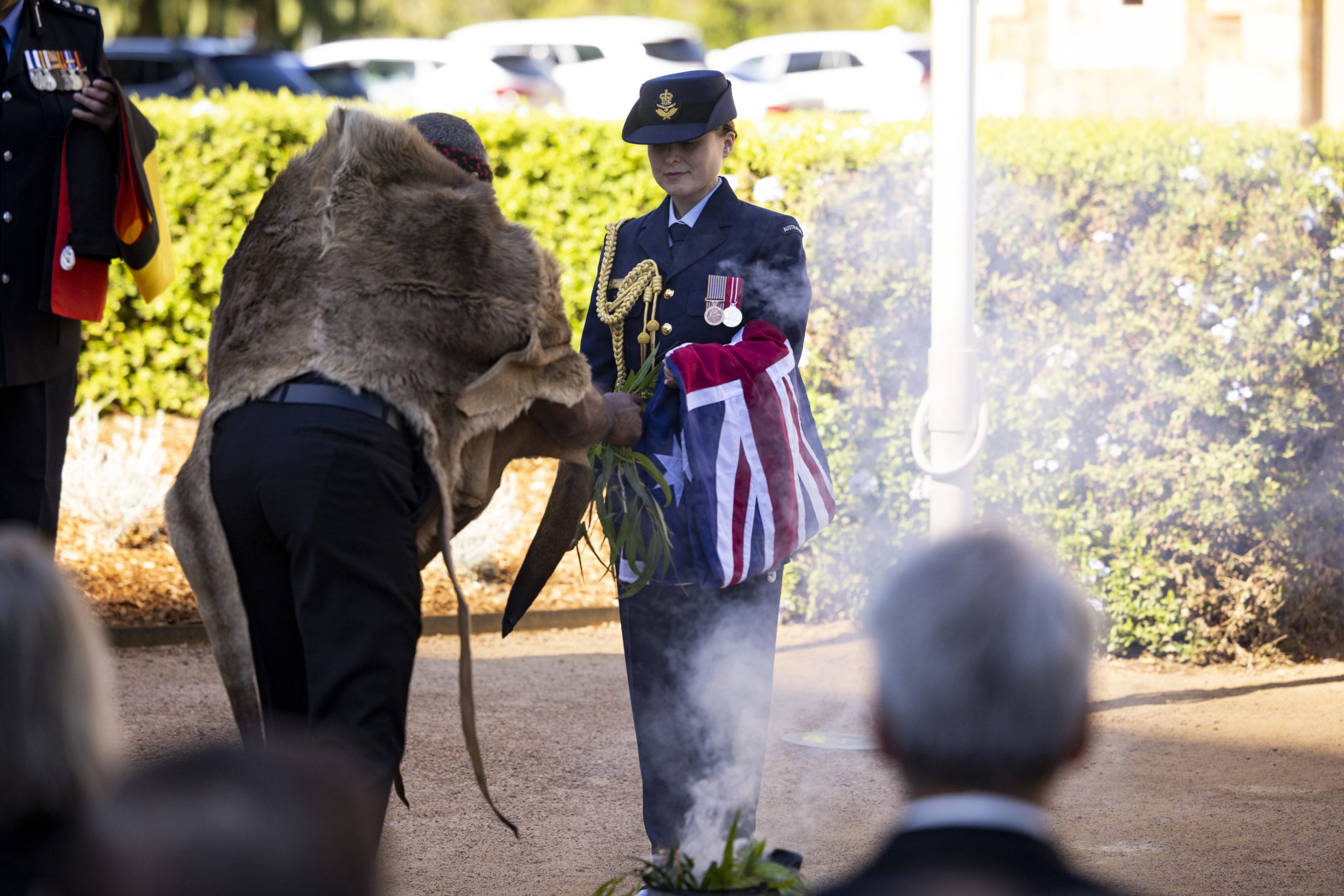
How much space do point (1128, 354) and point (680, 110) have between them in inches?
118

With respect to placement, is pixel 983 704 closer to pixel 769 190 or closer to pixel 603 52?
pixel 769 190

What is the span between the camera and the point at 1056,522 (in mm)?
5742

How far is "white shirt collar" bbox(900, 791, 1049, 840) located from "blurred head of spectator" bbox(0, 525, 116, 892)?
0.88 metres

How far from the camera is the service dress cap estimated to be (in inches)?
129

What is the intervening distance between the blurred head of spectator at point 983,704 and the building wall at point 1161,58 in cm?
752

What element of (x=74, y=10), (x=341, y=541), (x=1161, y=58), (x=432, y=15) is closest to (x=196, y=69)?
(x=1161, y=58)

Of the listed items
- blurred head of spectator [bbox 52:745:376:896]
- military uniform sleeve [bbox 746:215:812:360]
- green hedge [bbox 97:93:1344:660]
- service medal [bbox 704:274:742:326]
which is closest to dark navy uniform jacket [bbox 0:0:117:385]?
service medal [bbox 704:274:742:326]

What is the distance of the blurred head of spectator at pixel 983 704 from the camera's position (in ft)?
4.42

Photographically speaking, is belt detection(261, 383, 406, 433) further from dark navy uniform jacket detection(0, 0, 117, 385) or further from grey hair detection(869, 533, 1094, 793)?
dark navy uniform jacket detection(0, 0, 117, 385)

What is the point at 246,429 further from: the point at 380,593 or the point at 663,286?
the point at 663,286

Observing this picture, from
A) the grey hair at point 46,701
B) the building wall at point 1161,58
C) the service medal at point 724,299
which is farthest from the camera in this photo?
the building wall at point 1161,58

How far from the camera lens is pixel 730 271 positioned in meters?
3.27

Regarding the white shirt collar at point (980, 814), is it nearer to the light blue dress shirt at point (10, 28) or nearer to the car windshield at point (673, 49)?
the light blue dress shirt at point (10, 28)

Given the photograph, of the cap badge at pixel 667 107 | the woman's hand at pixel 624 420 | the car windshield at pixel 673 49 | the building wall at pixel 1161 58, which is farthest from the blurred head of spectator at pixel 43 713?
the car windshield at pixel 673 49
